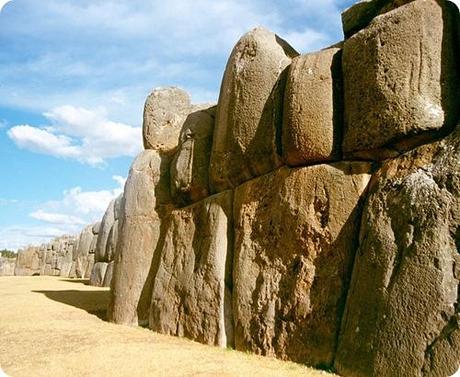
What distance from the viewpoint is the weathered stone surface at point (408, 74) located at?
4391 millimetres

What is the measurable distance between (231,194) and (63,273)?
20774 mm

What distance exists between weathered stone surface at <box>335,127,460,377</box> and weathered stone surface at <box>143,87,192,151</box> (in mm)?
5187

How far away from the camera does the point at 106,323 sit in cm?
749

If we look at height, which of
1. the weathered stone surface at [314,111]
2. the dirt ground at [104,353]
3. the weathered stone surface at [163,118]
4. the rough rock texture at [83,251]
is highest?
the weathered stone surface at [163,118]

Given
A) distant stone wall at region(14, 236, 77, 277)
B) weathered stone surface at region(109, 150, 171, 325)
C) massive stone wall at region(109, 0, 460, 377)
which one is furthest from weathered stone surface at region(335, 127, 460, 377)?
distant stone wall at region(14, 236, 77, 277)

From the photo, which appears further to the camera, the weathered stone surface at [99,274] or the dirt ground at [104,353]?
the weathered stone surface at [99,274]

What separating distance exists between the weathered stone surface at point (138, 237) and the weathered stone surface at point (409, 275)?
4111mm

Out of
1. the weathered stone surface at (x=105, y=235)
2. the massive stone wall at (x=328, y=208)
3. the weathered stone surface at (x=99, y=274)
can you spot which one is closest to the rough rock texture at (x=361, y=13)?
the massive stone wall at (x=328, y=208)

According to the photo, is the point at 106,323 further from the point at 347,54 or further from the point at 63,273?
the point at 63,273

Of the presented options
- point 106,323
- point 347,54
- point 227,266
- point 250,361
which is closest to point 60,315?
point 106,323

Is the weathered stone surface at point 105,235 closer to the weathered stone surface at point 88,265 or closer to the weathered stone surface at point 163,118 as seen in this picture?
the weathered stone surface at point 88,265

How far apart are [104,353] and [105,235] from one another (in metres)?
12.9

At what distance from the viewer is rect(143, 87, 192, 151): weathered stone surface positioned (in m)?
8.85

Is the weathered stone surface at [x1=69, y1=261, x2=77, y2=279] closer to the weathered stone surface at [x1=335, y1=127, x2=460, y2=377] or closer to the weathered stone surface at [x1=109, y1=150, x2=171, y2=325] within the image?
the weathered stone surface at [x1=109, y1=150, x2=171, y2=325]
